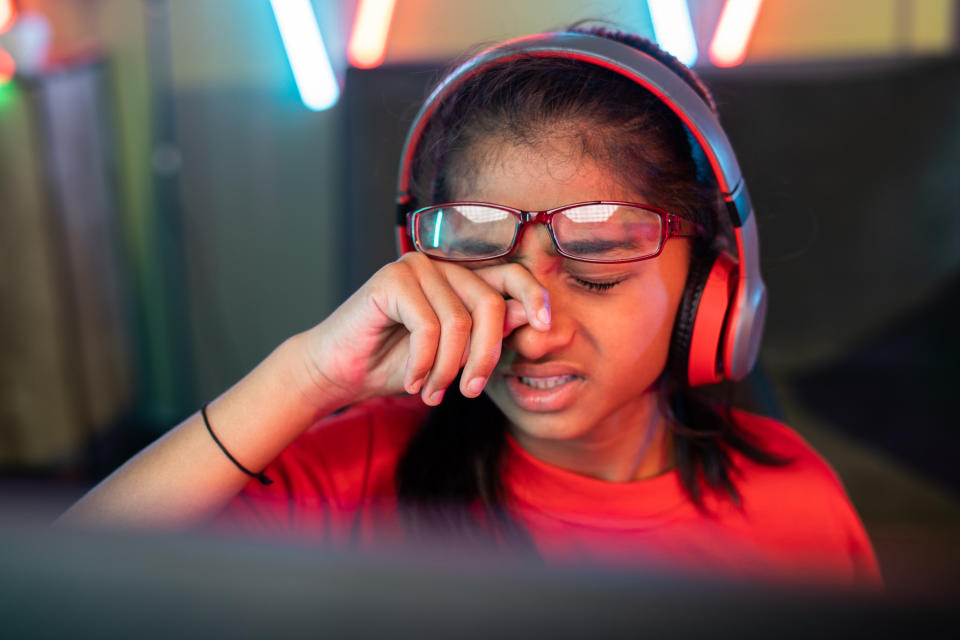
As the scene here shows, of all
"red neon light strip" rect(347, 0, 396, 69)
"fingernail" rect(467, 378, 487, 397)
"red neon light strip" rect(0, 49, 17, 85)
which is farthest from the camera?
"red neon light strip" rect(347, 0, 396, 69)

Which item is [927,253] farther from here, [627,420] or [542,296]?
[542,296]

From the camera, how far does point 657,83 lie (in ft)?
2.28

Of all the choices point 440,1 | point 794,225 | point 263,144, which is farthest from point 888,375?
point 263,144

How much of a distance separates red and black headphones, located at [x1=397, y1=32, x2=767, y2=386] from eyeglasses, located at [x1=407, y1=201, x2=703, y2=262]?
0.07 meters

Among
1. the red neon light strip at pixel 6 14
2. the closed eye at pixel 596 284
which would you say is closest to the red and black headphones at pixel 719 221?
the closed eye at pixel 596 284

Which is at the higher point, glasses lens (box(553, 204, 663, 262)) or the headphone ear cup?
glasses lens (box(553, 204, 663, 262))

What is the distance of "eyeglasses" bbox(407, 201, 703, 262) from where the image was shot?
719 millimetres

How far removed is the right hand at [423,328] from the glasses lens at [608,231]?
0.06 meters

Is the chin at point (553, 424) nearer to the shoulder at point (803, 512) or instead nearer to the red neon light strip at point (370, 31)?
the shoulder at point (803, 512)

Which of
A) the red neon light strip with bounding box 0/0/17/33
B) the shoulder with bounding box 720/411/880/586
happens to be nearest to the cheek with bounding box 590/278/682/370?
the shoulder with bounding box 720/411/880/586

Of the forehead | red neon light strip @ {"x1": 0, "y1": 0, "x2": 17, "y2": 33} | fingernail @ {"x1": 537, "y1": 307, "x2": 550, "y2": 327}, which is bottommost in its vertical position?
fingernail @ {"x1": 537, "y1": 307, "x2": 550, "y2": 327}

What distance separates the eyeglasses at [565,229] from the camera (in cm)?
72

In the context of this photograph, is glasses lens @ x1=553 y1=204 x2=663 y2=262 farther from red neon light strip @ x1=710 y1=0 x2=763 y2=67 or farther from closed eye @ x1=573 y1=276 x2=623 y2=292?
red neon light strip @ x1=710 y1=0 x2=763 y2=67

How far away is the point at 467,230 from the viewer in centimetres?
75
